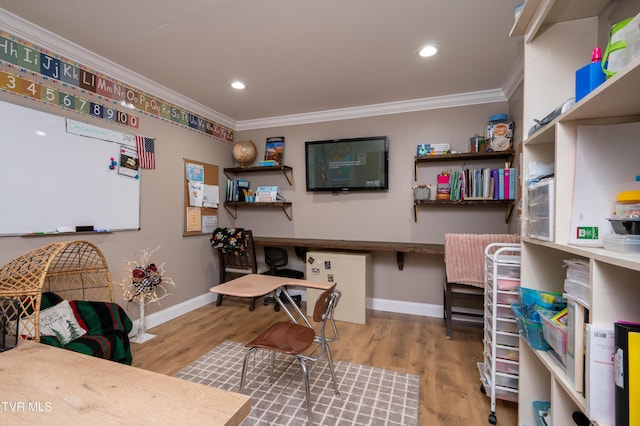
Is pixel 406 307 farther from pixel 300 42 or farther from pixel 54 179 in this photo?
pixel 54 179

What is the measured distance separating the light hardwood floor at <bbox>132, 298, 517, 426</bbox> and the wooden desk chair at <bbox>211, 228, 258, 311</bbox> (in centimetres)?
44

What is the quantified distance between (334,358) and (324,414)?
0.68m

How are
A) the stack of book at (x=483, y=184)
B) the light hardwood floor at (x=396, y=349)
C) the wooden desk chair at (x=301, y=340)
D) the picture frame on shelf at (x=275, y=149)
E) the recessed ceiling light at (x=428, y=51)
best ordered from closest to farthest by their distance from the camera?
the wooden desk chair at (x=301, y=340)
the light hardwood floor at (x=396, y=349)
the recessed ceiling light at (x=428, y=51)
the stack of book at (x=483, y=184)
the picture frame on shelf at (x=275, y=149)

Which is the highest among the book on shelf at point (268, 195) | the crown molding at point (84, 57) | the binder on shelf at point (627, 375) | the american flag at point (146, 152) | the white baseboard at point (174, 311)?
the crown molding at point (84, 57)

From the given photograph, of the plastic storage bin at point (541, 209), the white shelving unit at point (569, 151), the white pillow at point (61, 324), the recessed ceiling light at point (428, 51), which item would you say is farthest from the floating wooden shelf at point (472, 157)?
the white pillow at point (61, 324)

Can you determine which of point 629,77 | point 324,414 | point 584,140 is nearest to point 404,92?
point 584,140

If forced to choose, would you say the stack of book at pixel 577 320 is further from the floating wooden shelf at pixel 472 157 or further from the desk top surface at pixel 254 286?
the floating wooden shelf at pixel 472 157

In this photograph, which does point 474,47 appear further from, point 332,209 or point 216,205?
point 216,205

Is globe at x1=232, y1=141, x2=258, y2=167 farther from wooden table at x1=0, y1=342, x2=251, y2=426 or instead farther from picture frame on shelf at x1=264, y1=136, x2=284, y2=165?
wooden table at x1=0, y1=342, x2=251, y2=426

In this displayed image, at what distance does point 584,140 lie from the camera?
98 centimetres

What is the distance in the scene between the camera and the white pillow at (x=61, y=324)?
177cm

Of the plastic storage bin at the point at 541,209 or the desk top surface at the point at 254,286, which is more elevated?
the plastic storage bin at the point at 541,209

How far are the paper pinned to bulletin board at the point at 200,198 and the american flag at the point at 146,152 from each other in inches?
16.8

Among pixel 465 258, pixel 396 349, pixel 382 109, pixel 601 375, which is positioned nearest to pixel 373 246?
pixel 465 258
